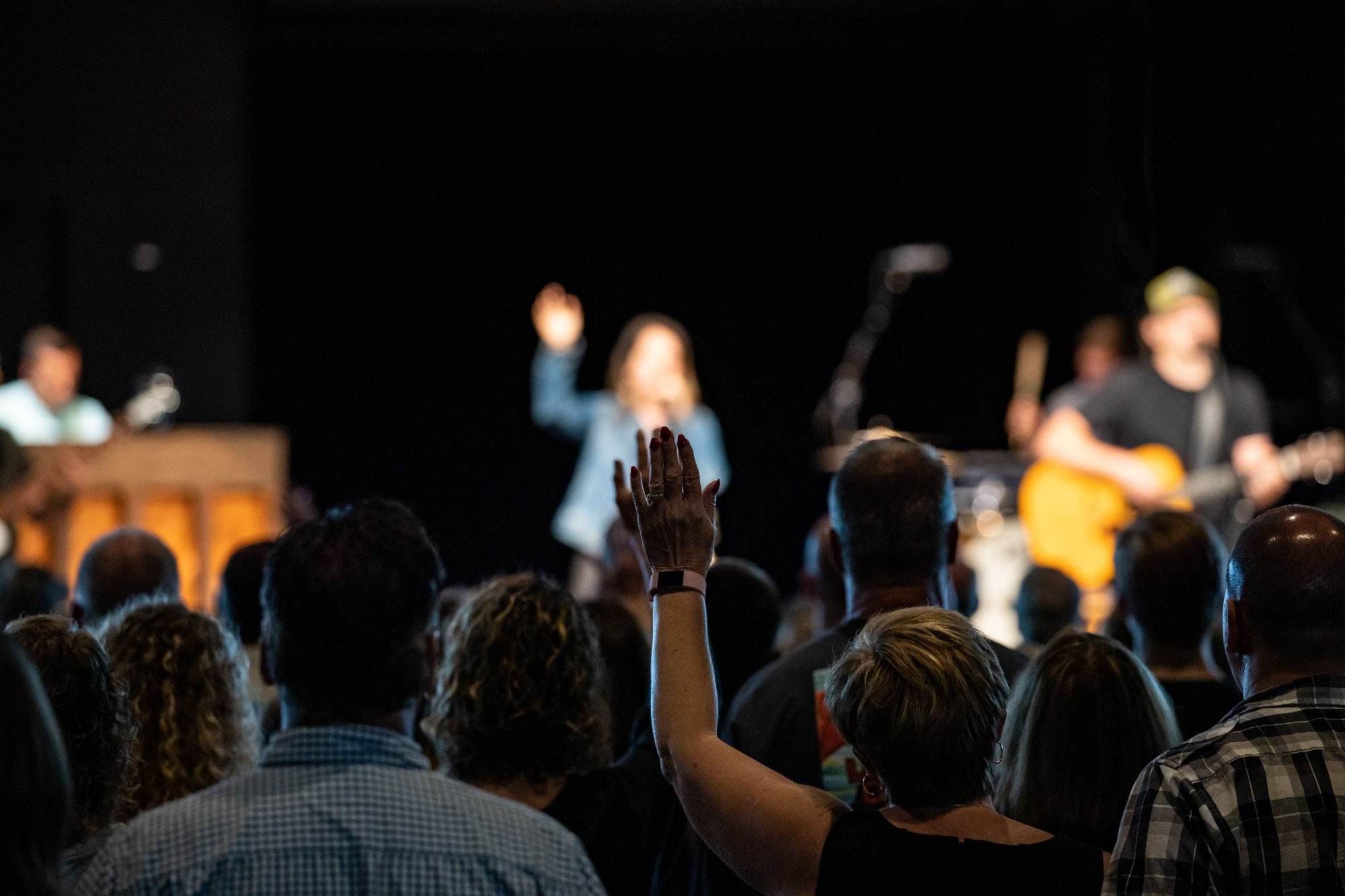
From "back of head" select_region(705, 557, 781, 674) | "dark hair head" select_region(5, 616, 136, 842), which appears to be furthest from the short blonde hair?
"back of head" select_region(705, 557, 781, 674)

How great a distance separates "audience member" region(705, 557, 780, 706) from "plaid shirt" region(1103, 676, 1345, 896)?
1329 millimetres

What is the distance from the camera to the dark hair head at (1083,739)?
2.03 metres

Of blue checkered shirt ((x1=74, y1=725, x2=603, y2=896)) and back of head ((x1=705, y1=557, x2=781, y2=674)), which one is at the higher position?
blue checkered shirt ((x1=74, y1=725, x2=603, y2=896))

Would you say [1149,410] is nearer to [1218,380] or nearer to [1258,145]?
Answer: [1218,380]

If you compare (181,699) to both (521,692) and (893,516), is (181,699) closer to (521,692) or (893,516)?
(521,692)

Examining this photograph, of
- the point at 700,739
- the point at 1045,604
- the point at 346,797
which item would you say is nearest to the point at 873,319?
the point at 1045,604

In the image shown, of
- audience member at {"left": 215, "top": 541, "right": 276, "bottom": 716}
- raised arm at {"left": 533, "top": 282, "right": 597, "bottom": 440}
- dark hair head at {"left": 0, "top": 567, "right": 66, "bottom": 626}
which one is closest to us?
audience member at {"left": 215, "top": 541, "right": 276, "bottom": 716}

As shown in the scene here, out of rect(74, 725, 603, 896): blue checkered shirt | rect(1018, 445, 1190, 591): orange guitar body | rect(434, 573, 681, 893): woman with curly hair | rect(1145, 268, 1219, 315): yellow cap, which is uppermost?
rect(1145, 268, 1219, 315): yellow cap

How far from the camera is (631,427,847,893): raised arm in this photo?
65.7 inches

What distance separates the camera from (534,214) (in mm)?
9695

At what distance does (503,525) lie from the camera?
9.28 m

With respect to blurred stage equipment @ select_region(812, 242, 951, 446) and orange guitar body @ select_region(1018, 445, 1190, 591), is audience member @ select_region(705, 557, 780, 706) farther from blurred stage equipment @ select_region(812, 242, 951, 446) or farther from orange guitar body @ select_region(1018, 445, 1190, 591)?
blurred stage equipment @ select_region(812, 242, 951, 446)

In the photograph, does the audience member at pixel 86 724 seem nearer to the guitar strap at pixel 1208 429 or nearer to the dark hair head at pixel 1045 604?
the dark hair head at pixel 1045 604

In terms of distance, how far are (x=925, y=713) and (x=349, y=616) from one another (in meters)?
0.67
